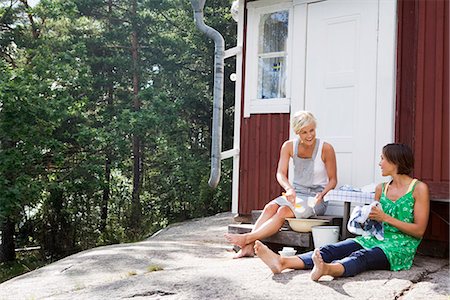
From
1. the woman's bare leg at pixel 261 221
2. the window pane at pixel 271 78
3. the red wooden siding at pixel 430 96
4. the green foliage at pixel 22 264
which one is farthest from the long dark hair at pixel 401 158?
the green foliage at pixel 22 264

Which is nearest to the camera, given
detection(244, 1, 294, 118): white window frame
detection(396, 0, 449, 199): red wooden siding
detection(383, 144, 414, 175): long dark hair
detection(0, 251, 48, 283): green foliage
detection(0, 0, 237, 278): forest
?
detection(383, 144, 414, 175): long dark hair

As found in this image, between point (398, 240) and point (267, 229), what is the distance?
1.02 m

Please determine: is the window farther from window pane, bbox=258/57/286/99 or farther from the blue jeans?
the blue jeans

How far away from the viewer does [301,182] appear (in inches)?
188

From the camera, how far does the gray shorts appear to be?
4.38m

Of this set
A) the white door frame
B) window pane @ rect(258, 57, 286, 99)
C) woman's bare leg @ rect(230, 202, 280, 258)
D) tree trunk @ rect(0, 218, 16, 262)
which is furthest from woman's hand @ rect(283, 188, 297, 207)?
tree trunk @ rect(0, 218, 16, 262)

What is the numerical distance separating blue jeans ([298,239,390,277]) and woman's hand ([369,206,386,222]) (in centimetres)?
19

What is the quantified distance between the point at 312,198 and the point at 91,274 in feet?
5.71

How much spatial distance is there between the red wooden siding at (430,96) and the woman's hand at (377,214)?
2.19 ft

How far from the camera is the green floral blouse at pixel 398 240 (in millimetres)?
3658

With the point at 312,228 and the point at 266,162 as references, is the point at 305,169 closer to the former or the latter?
the point at 312,228

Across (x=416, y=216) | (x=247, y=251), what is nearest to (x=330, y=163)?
(x=247, y=251)

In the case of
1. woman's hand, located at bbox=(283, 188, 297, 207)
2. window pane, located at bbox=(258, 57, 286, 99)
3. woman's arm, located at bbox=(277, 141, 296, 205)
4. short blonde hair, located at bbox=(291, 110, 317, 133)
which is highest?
window pane, located at bbox=(258, 57, 286, 99)

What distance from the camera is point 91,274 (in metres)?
4.30
